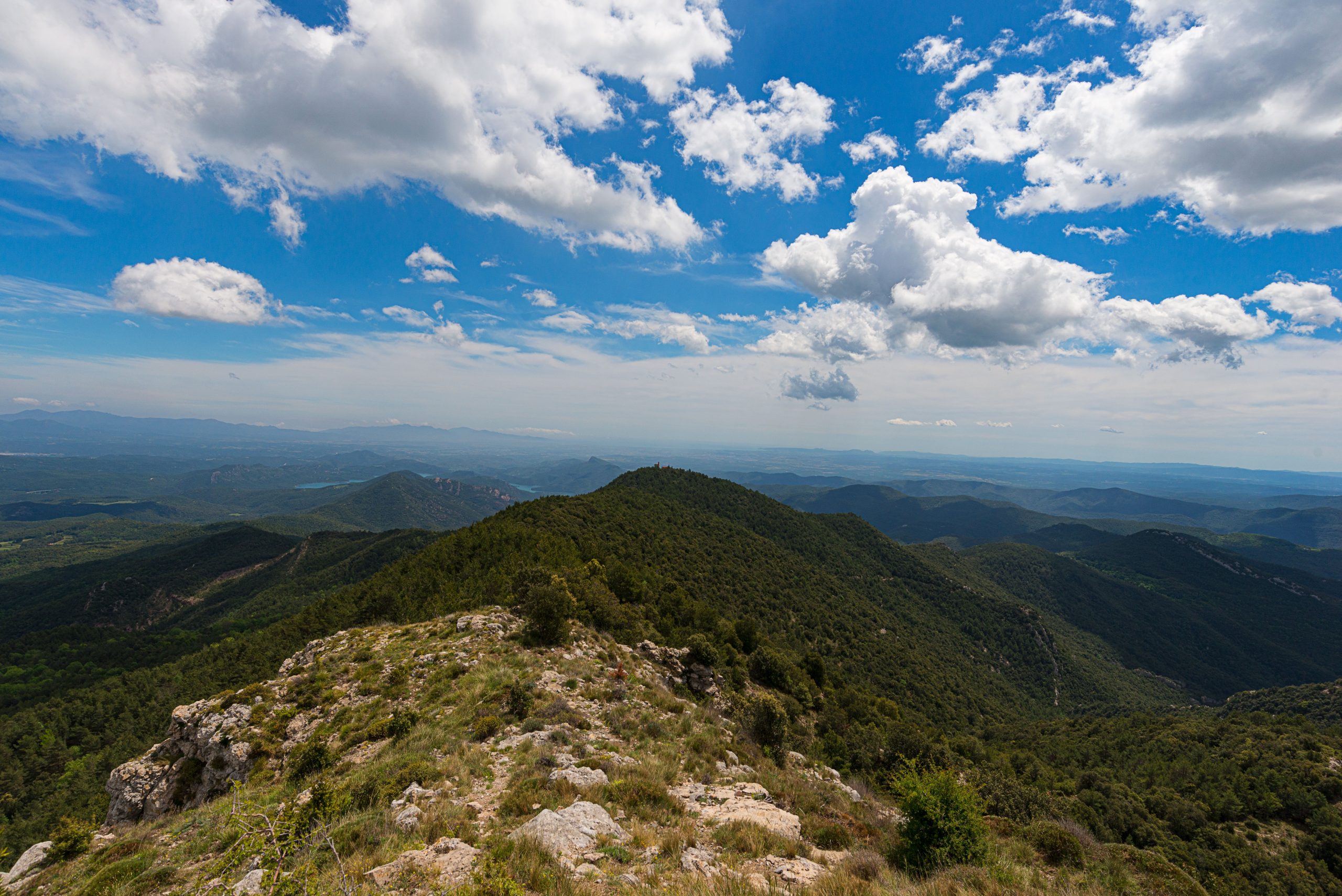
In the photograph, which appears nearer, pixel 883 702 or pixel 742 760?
pixel 742 760

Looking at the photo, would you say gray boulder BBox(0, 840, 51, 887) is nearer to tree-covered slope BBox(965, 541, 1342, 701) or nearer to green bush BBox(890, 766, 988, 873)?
green bush BBox(890, 766, 988, 873)

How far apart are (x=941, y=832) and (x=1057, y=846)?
5839 mm

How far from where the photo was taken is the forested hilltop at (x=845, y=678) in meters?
29.9

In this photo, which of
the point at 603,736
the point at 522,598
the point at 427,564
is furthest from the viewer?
the point at 427,564

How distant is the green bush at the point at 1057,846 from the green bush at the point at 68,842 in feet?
93.7

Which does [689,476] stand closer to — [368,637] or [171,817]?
[368,637]

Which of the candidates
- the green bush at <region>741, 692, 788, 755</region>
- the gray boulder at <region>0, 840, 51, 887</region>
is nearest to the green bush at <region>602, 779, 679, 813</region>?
the green bush at <region>741, 692, 788, 755</region>

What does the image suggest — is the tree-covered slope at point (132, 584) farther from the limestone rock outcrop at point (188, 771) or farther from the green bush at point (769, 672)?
the green bush at point (769, 672)

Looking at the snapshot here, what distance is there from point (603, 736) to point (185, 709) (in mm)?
20928

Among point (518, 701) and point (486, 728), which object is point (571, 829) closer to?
point (486, 728)

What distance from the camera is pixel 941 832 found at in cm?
1116

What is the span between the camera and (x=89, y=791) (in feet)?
164

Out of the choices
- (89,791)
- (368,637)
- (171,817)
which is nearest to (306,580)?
(89,791)

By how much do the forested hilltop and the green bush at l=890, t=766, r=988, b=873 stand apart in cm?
70
